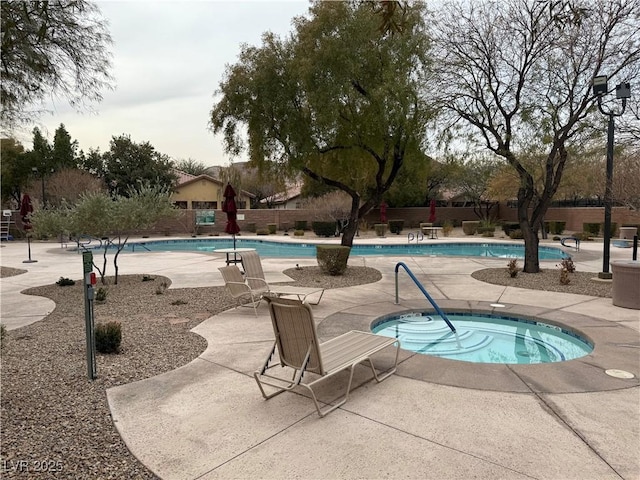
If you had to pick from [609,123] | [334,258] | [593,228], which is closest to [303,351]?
[334,258]

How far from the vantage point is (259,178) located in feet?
40.3

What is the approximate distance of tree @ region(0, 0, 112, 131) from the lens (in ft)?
17.1

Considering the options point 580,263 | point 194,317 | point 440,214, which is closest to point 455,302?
point 194,317

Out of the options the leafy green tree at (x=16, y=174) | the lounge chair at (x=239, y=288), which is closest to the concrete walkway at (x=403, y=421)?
the lounge chair at (x=239, y=288)

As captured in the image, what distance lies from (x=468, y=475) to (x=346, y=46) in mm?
9486

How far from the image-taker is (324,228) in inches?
1073

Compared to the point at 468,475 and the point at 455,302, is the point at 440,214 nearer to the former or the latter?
the point at 455,302

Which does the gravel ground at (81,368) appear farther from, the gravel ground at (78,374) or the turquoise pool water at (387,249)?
the turquoise pool water at (387,249)

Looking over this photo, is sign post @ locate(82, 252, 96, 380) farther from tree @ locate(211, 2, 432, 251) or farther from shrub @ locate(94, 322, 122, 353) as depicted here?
tree @ locate(211, 2, 432, 251)

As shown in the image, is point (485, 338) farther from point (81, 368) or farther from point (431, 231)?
point (431, 231)

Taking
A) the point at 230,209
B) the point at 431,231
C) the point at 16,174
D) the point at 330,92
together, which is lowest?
the point at 431,231

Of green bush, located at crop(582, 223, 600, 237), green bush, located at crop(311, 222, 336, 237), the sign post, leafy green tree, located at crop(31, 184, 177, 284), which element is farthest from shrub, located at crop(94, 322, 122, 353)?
green bush, located at crop(582, 223, 600, 237)

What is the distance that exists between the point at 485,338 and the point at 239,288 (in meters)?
4.07

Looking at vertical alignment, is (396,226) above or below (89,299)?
above
